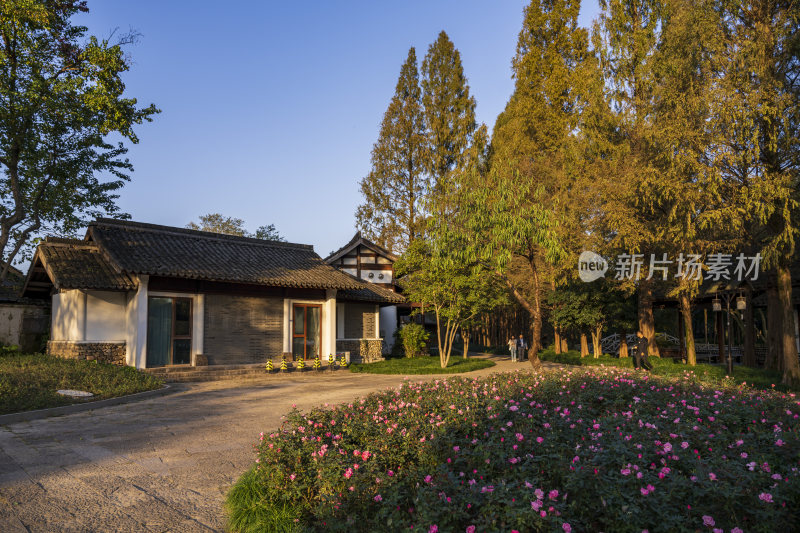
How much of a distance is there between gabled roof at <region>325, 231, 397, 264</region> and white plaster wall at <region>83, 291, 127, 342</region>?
14.6 m

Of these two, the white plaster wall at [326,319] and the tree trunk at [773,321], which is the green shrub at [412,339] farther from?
the tree trunk at [773,321]

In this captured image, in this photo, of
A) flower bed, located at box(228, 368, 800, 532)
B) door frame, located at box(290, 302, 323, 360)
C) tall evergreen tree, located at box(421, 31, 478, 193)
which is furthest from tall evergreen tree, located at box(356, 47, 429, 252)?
flower bed, located at box(228, 368, 800, 532)

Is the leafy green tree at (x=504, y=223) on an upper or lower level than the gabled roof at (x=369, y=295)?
upper

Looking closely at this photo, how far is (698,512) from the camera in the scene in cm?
293

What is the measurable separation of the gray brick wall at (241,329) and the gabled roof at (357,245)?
11.2m

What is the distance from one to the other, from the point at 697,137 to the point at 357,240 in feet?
65.2

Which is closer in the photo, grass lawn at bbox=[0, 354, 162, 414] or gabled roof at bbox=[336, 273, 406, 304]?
grass lawn at bbox=[0, 354, 162, 414]

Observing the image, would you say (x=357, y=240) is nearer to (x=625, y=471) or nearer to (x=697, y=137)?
(x=697, y=137)

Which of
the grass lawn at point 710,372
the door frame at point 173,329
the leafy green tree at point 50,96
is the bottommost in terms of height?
the grass lawn at point 710,372

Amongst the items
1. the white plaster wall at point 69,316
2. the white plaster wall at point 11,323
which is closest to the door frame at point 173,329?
the white plaster wall at point 69,316

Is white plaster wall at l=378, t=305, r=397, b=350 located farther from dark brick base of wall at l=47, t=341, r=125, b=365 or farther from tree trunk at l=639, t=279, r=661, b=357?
dark brick base of wall at l=47, t=341, r=125, b=365

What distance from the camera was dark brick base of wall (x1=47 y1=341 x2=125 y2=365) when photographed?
51.1ft

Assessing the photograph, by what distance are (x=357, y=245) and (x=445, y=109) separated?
9614 millimetres

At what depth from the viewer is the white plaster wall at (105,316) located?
16.0m
